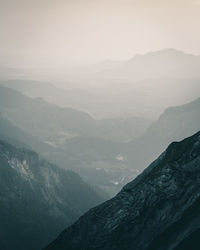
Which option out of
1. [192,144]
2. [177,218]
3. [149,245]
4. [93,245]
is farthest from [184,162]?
[93,245]

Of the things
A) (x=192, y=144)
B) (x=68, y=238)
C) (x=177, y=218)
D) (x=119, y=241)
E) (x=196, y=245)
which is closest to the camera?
(x=196, y=245)

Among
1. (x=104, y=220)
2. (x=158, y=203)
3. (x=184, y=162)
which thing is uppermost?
(x=184, y=162)

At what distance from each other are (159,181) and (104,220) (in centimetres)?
2566

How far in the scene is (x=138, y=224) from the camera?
146000mm

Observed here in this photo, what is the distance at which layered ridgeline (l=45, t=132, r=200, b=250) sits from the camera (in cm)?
13575

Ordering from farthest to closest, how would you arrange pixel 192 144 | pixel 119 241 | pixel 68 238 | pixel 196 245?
pixel 68 238 < pixel 192 144 < pixel 119 241 < pixel 196 245

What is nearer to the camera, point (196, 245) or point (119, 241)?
point (196, 245)

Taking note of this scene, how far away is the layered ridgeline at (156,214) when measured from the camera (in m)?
136

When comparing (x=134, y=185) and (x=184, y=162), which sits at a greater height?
(x=184, y=162)

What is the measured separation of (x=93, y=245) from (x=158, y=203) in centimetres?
2856

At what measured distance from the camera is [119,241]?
484 feet

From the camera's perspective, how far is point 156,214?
14262 cm

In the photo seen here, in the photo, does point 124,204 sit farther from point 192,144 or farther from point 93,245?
point 192,144

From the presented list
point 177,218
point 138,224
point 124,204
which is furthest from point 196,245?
point 124,204
